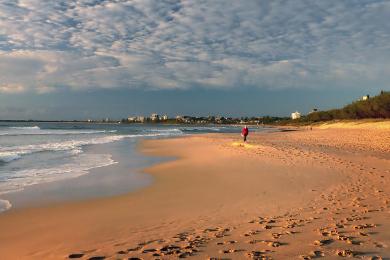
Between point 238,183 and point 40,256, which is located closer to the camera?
point 40,256

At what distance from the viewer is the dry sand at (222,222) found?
18.9ft

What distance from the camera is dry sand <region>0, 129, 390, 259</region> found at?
18.9 ft

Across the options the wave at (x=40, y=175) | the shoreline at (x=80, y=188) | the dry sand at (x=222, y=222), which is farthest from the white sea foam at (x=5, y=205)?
the wave at (x=40, y=175)

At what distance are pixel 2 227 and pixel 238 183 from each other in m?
7.50

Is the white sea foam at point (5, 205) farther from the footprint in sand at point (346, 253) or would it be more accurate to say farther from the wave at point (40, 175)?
the footprint in sand at point (346, 253)

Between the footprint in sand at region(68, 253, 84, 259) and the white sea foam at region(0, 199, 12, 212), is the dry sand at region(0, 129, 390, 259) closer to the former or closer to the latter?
the footprint in sand at region(68, 253, 84, 259)

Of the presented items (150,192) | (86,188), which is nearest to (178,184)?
(150,192)

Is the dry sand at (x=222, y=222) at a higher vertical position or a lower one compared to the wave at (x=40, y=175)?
lower

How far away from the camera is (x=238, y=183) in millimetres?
Answer: 12484

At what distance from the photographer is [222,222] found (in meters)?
7.55

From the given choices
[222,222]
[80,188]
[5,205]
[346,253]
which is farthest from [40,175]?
[346,253]

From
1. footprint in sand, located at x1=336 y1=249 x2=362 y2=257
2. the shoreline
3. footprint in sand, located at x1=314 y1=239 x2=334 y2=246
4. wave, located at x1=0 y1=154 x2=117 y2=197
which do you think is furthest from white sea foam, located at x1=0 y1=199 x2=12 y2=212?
footprint in sand, located at x1=336 y1=249 x2=362 y2=257

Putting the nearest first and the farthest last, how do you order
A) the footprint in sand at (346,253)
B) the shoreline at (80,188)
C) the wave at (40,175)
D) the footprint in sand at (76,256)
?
the footprint in sand at (346,253)
the footprint in sand at (76,256)
the shoreline at (80,188)
the wave at (40,175)

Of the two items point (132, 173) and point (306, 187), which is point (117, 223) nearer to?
point (306, 187)
